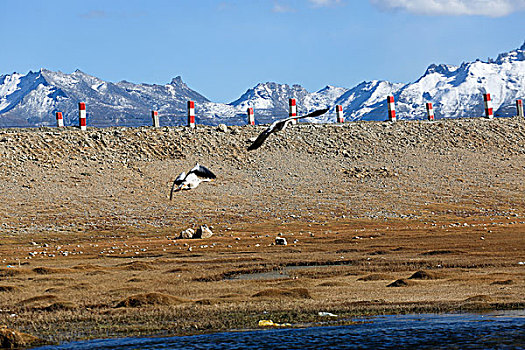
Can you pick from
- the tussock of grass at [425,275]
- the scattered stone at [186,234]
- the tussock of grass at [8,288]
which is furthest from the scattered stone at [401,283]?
the scattered stone at [186,234]

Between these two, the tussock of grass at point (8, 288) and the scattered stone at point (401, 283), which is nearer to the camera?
the scattered stone at point (401, 283)

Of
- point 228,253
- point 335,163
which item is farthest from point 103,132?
point 228,253

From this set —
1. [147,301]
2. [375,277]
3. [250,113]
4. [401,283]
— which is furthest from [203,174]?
[250,113]

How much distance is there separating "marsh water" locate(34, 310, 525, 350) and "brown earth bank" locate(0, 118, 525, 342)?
37.1 inches

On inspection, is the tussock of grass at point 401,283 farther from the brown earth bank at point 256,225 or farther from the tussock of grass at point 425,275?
the tussock of grass at point 425,275

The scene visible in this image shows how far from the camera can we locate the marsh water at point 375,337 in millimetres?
15141

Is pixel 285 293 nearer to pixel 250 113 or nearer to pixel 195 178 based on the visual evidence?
pixel 195 178

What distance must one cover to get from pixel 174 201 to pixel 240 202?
3.60 m

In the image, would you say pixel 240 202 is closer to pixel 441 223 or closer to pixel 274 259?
pixel 441 223

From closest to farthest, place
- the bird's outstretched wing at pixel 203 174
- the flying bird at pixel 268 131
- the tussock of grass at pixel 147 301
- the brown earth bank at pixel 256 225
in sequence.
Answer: the flying bird at pixel 268 131 → the bird's outstretched wing at pixel 203 174 → the brown earth bank at pixel 256 225 → the tussock of grass at pixel 147 301

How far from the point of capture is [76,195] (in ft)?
141

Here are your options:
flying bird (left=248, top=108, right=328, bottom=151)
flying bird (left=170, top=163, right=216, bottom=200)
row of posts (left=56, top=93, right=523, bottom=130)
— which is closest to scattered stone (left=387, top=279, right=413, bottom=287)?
flying bird (left=170, top=163, right=216, bottom=200)

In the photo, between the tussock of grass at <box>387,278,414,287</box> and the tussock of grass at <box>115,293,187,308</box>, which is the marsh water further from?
the tussock of grass at <box>387,278,414,287</box>

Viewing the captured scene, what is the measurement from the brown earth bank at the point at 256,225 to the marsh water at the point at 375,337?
942 mm
